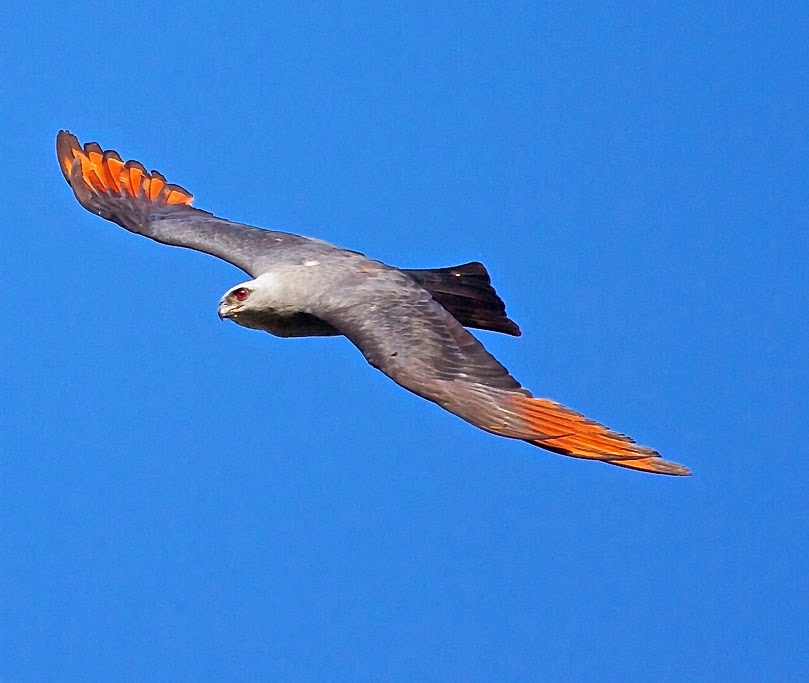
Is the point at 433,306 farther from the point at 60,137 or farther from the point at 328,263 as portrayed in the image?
the point at 60,137

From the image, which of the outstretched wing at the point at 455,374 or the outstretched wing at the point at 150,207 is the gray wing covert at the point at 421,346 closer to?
the outstretched wing at the point at 455,374

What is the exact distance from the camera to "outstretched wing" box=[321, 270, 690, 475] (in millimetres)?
9820

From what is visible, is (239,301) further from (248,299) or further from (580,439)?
(580,439)

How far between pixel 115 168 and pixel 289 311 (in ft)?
13.3

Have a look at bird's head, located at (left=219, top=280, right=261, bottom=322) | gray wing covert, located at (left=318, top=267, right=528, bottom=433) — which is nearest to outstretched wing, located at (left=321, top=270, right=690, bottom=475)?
gray wing covert, located at (left=318, top=267, right=528, bottom=433)

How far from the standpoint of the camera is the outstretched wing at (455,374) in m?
9.82

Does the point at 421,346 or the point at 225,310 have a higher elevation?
the point at 225,310

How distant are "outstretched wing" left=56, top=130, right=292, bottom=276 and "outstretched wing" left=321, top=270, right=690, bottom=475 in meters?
1.63

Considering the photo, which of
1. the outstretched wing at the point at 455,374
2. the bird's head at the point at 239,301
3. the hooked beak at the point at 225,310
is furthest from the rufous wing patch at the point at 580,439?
the hooked beak at the point at 225,310

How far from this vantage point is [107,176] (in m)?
15.1

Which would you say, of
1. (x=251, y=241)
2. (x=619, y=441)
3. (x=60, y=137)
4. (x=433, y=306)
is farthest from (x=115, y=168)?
(x=619, y=441)

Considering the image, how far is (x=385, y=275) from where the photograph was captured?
39.4 ft

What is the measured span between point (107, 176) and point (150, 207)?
A: 83cm

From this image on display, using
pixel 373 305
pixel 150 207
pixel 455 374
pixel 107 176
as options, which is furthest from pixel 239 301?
pixel 107 176
